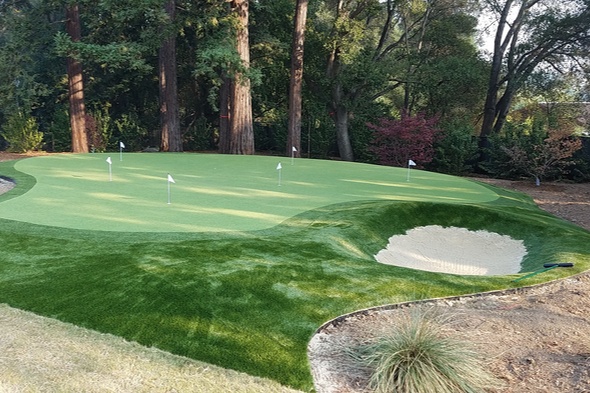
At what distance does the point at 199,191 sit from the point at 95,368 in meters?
5.65

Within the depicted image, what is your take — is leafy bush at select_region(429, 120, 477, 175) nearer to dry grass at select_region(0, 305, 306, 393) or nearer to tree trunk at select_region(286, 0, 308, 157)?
tree trunk at select_region(286, 0, 308, 157)

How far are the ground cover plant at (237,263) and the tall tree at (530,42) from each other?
12795 millimetres

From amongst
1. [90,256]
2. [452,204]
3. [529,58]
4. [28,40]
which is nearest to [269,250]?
[90,256]

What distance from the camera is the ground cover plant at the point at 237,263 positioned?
3455 mm

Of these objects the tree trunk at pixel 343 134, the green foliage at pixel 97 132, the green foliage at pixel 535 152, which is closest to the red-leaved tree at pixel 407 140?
the green foliage at pixel 535 152

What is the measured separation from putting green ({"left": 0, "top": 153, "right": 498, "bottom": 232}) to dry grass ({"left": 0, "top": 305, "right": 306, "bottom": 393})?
8.68 ft

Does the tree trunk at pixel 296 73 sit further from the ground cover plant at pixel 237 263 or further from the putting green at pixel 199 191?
the ground cover plant at pixel 237 263

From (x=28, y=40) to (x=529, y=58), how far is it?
67.1 feet

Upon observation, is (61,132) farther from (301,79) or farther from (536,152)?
(536,152)

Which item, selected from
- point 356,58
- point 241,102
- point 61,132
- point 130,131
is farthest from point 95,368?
point 130,131

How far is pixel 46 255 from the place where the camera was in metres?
4.85

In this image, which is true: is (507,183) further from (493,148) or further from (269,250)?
(269,250)

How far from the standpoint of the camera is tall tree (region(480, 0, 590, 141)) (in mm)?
18156

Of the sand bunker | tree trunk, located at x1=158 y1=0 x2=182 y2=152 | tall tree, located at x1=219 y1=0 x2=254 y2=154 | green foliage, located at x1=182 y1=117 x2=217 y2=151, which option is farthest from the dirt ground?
green foliage, located at x1=182 y1=117 x2=217 y2=151
